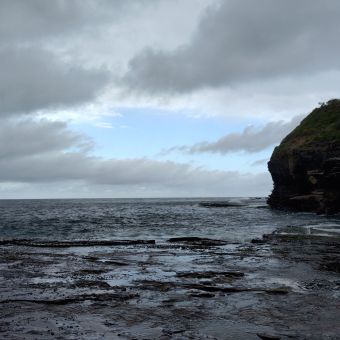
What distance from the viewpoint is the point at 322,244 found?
3180 cm

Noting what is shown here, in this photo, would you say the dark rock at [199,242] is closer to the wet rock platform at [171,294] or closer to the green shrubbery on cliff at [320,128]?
the wet rock platform at [171,294]

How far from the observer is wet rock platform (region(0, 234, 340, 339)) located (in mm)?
11930

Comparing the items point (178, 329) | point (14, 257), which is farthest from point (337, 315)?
point (14, 257)

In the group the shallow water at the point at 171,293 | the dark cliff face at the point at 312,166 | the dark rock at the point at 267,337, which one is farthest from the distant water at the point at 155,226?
the dark rock at the point at 267,337

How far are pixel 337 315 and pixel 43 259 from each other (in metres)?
18.0

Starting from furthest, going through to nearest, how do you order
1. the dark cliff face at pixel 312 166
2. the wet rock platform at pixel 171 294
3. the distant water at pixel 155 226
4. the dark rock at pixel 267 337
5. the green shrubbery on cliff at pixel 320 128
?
the green shrubbery on cliff at pixel 320 128
the dark cliff face at pixel 312 166
the distant water at pixel 155 226
the wet rock platform at pixel 171 294
the dark rock at pixel 267 337

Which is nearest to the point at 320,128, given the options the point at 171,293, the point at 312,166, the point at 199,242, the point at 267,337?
the point at 312,166

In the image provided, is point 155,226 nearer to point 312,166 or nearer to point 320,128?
point 312,166

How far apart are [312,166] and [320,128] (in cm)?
1842

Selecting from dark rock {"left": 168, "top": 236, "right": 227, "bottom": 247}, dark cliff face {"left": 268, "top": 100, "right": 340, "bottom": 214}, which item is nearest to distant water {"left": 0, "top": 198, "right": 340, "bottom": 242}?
dark rock {"left": 168, "top": 236, "right": 227, "bottom": 247}

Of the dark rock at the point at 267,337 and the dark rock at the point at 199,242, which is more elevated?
the dark rock at the point at 267,337

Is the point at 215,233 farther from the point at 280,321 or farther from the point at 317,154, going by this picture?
the point at 317,154

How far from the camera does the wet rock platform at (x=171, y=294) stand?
1193 centimetres

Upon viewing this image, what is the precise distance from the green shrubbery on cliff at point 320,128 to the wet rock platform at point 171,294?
63.3 metres
